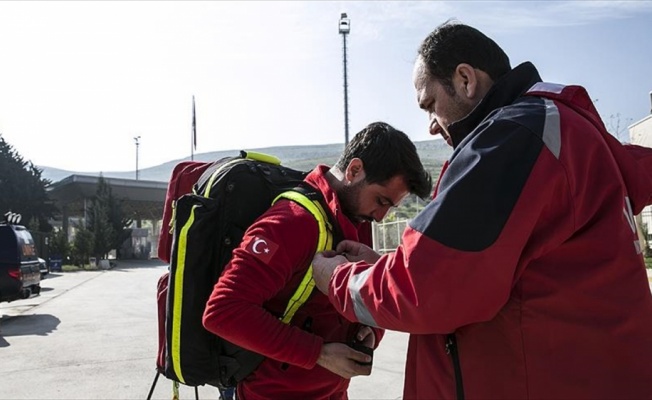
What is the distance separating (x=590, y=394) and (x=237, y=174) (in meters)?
1.30

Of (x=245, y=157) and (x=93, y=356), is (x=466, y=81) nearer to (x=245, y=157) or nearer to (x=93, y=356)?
(x=245, y=157)

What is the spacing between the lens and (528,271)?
1.33m

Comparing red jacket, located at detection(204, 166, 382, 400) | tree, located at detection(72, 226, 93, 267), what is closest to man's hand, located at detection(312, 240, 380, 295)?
red jacket, located at detection(204, 166, 382, 400)

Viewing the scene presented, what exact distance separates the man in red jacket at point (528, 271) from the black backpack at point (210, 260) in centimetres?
68

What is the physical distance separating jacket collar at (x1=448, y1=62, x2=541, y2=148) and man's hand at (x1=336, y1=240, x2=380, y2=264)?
544 mm

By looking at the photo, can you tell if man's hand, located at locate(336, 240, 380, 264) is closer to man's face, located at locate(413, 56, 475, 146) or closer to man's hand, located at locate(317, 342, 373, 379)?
man's hand, located at locate(317, 342, 373, 379)

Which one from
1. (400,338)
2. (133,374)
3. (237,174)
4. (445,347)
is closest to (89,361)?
(133,374)

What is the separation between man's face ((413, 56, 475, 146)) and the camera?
5.40 ft

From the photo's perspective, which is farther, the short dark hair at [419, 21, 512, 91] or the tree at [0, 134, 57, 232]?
the tree at [0, 134, 57, 232]

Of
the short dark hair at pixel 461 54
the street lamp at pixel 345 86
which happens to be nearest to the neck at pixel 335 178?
the short dark hair at pixel 461 54

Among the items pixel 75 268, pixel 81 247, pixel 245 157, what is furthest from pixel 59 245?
pixel 245 157

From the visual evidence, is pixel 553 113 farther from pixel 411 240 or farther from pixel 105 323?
pixel 105 323

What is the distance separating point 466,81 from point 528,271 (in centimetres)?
57

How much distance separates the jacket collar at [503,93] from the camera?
1.51 m
